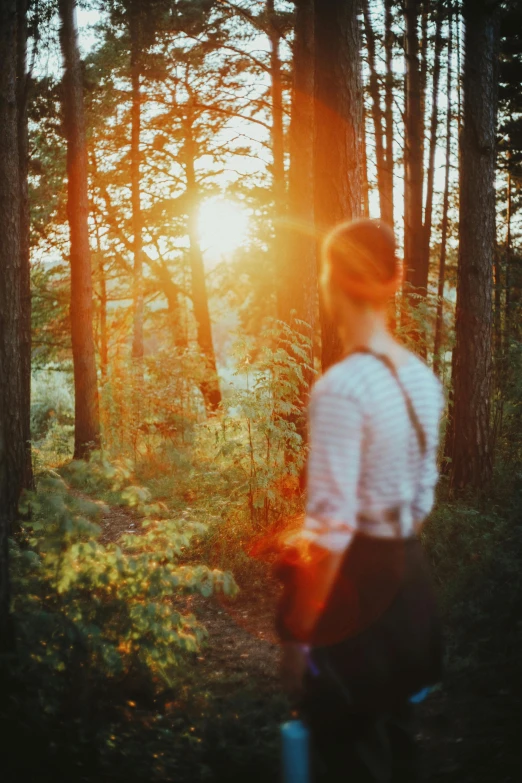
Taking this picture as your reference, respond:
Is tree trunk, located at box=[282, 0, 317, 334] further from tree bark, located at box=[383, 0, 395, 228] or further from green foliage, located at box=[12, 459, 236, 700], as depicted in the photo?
green foliage, located at box=[12, 459, 236, 700]

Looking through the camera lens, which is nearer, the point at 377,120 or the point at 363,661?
the point at 363,661

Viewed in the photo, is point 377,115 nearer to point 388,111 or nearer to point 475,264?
point 388,111

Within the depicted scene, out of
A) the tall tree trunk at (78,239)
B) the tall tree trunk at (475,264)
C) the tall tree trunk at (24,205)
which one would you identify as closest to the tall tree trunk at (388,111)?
the tall tree trunk at (78,239)

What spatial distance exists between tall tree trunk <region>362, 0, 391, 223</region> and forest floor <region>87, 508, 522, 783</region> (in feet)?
46.2

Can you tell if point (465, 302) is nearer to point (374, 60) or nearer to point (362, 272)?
point (362, 272)

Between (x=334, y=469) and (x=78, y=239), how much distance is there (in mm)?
13127

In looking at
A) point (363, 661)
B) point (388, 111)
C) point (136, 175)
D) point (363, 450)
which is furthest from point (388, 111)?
point (363, 661)

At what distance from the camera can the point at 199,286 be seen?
76.8ft

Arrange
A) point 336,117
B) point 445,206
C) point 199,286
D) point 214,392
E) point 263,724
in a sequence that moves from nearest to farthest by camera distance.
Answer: point 263,724 < point 336,117 < point 445,206 < point 214,392 < point 199,286

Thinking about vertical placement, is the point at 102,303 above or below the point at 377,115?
below

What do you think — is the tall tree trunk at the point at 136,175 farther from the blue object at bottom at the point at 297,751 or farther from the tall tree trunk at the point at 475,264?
the blue object at bottom at the point at 297,751

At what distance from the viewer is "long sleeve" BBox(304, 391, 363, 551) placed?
1951mm

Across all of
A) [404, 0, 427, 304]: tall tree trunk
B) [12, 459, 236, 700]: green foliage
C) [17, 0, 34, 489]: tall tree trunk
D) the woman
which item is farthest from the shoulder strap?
[404, 0, 427, 304]: tall tree trunk

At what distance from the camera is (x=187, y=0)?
16844 millimetres
